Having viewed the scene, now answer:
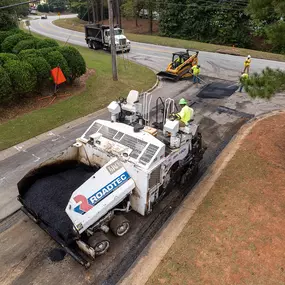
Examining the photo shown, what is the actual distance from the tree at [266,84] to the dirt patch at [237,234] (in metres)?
2.73

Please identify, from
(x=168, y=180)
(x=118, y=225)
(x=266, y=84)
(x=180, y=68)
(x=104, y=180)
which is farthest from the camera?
(x=180, y=68)

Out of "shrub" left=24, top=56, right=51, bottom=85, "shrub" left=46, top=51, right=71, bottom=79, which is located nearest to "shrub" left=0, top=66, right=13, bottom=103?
"shrub" left=24, top=56, right=51, bottom=85

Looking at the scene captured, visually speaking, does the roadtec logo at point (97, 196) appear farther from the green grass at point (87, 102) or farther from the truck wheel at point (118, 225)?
the green grass at point (87, 102)

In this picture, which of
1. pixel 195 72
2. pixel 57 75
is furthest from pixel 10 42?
pixel 195 72

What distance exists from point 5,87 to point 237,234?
1168 cm

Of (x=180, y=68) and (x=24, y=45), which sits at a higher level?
(x=24, y=45)

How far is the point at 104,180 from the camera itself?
21.3 ft

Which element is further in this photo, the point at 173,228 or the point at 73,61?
the point at 73,61

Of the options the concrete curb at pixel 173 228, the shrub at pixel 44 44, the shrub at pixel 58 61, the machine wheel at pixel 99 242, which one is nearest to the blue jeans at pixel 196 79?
the shrub at pixel 58 61

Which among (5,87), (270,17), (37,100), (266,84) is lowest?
(37,100)

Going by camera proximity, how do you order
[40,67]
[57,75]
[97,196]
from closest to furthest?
[97,196]
[40,67]
[57,75]

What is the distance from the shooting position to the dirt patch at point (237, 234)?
6094 millimetres

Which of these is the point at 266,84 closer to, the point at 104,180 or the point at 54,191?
the point at 104,180

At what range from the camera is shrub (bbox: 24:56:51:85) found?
14500 mm
